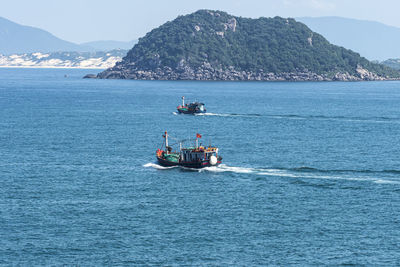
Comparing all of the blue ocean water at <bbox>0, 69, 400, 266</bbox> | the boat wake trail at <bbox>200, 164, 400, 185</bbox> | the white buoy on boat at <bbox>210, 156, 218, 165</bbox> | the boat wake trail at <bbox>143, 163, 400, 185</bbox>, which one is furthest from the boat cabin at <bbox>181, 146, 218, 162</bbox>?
the blue ocean water at <bbox>0, 69, 400, 266</bbox>

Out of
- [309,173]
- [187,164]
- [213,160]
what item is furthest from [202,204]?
[309,173]

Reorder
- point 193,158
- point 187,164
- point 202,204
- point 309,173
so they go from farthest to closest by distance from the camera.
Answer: point 193,158, point 187,164, point 309,173, point 202,204

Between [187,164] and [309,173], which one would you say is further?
[187,164]

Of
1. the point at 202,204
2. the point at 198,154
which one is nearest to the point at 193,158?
the point at 198,154

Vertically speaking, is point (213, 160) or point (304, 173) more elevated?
point (213, 160)

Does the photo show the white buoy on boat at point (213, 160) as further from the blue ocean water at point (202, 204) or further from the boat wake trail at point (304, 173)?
the blue ocean water at point (202, 204)

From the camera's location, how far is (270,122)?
628 ft

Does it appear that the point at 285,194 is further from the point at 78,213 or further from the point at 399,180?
the point at 78,213

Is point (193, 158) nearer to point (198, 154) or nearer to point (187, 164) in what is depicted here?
point (198, 154)

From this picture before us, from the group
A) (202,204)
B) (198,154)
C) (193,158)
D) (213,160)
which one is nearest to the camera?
(202,204)

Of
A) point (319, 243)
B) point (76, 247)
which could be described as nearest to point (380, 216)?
point (319, 243)

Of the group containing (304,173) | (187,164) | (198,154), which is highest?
(198,154)

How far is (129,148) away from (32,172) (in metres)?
32.2

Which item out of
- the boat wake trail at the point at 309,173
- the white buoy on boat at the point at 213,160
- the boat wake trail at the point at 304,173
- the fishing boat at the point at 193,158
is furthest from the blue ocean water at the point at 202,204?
the white buoy on boat at the point at 213,160
